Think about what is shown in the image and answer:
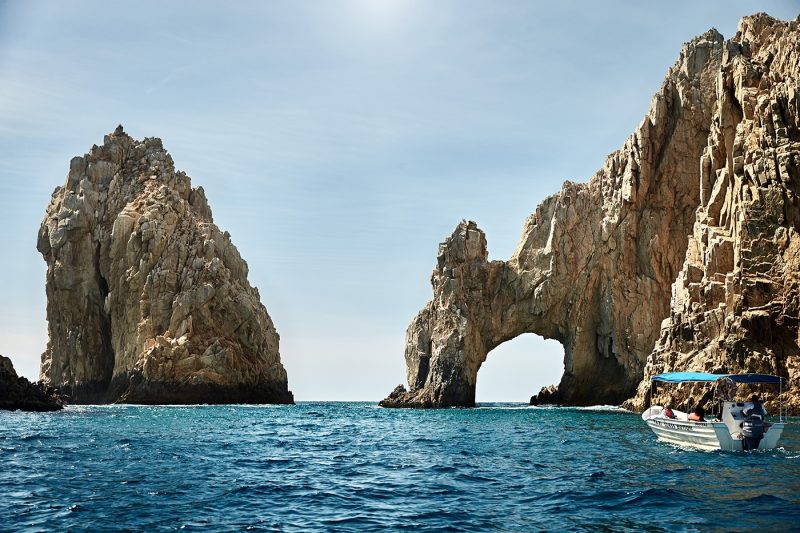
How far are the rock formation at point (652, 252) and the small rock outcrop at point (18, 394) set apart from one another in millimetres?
47351

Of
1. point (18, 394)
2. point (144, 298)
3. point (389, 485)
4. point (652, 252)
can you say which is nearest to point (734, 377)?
point (389, 485)

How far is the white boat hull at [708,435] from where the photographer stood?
3341 cm

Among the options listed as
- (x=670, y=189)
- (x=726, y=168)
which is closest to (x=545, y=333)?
(x=670, y=189)

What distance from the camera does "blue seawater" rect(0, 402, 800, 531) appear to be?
1781 centimetres

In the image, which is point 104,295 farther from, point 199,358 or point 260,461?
point 260,461

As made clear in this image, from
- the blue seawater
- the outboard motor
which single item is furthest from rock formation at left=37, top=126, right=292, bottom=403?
the outboard motor

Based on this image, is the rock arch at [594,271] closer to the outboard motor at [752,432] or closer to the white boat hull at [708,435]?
the white boat hull at [708,435]

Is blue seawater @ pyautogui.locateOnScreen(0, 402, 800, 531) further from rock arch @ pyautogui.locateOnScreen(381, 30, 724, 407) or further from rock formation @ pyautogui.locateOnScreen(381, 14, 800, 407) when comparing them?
rock arch @ pyautogui.locateOnScreen(381, 30, 724, 407)

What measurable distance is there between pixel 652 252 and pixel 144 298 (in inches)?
2956

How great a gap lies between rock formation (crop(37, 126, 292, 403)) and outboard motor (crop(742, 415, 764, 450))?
85963 mm

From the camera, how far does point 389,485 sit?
24016 mm

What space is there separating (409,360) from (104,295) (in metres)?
52.8

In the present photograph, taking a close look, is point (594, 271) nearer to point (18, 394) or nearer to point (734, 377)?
point (734, 377)

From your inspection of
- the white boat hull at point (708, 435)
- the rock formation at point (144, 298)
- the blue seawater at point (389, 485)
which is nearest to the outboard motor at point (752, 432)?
the white boat hull at point (708, 435)
